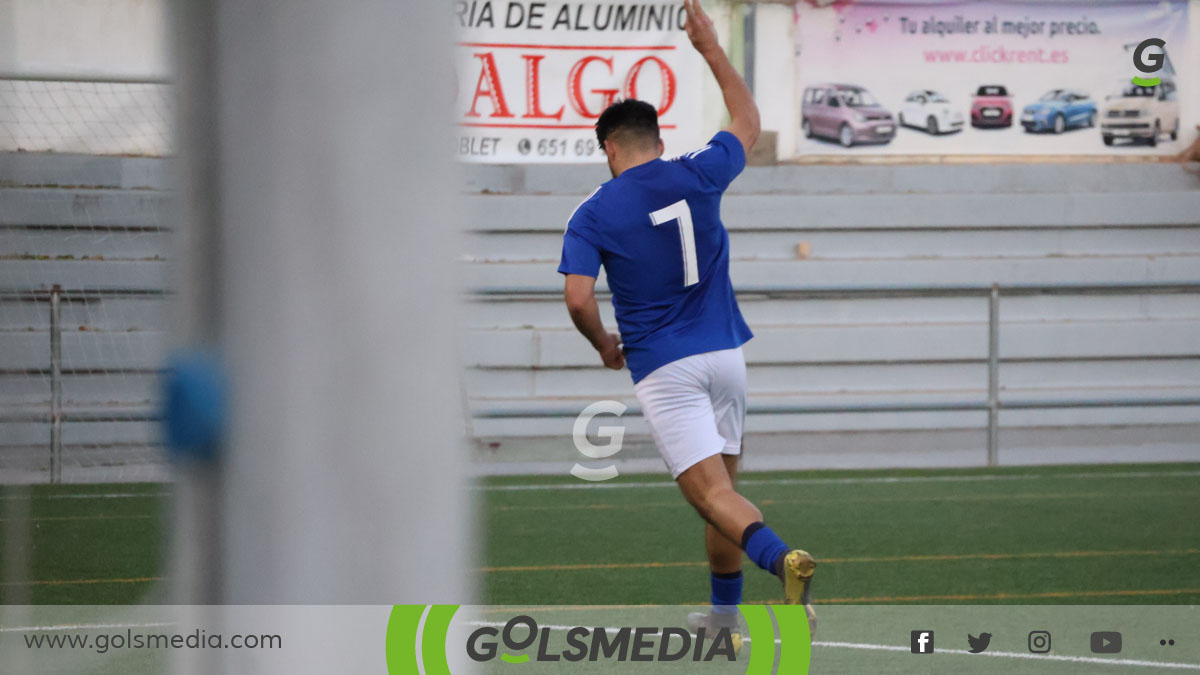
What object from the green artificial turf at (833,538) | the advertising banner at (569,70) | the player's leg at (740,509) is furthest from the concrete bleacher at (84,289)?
the advertising banner at (569,70)

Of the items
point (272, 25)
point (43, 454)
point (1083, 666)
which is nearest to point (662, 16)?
point (43, 454)

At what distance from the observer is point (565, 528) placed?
691cm

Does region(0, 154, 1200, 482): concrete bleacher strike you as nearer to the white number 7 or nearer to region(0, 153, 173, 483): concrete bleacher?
region(0, 153, 173, 483): concrete bleacher

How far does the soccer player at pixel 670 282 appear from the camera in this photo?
392 cm

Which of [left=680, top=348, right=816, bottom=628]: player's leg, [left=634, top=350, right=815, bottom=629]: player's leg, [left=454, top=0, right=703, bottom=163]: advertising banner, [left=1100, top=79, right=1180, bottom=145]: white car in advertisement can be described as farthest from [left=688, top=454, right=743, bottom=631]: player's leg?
[left=1100, top=79, right=1180, bottom=145]: white car in advertisement

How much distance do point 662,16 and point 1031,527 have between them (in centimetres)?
721

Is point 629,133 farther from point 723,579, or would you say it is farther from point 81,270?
point 81,270

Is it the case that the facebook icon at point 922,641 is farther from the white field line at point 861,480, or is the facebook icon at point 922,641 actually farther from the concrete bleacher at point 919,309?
the concrete bleacher at point 919,309

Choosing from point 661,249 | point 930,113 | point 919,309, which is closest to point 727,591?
point 661,249

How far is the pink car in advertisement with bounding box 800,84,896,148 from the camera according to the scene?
1325 centimetres

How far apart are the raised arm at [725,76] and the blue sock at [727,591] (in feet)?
4.28

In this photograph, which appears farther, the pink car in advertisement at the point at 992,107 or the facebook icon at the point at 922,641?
the pink car in advertisement at the point at 992,107

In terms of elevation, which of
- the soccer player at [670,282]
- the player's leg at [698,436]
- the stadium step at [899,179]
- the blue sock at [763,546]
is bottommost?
the blue sock at [763,546]

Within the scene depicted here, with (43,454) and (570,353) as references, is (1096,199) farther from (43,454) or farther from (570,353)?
(43,454)
